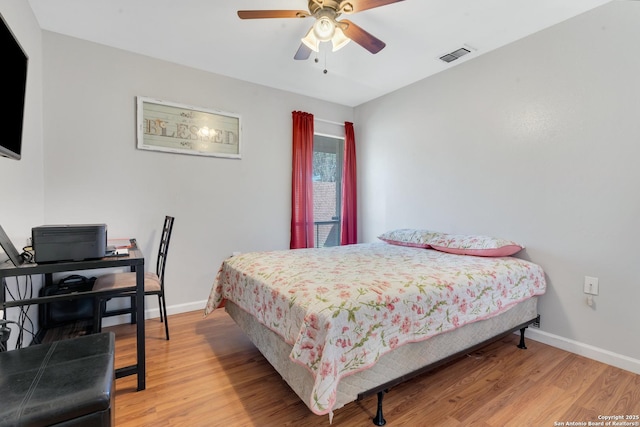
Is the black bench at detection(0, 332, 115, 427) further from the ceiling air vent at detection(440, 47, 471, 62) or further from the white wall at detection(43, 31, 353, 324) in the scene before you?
the ceiling air vent at detection(440, 47, 471, 62)

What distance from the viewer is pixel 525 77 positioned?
2.53m

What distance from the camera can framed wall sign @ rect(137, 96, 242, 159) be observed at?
9.36ft

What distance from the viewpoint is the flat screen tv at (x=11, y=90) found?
135 cm

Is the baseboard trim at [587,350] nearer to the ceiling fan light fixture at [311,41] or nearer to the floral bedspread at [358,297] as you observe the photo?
the floral bedspread at [358,297]

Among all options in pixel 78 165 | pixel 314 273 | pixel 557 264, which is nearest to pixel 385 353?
pixel 314 273

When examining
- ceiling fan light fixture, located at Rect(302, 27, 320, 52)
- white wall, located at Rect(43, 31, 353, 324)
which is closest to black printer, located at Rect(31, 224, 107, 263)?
white wall, located at Rect(43, 31, 353, 324)

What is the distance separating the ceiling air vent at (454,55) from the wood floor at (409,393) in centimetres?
260

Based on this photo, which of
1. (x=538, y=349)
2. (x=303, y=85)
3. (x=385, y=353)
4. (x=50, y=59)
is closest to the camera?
(x=385, y=353)

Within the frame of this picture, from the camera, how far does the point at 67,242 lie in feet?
5.04

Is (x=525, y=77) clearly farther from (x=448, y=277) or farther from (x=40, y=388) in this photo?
(x=40, y=388)

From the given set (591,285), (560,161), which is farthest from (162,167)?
(591,285)

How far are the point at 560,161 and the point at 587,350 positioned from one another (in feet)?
4.67

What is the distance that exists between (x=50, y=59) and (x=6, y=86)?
4.81 ft

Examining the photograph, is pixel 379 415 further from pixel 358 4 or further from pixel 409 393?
pixel 358 4
